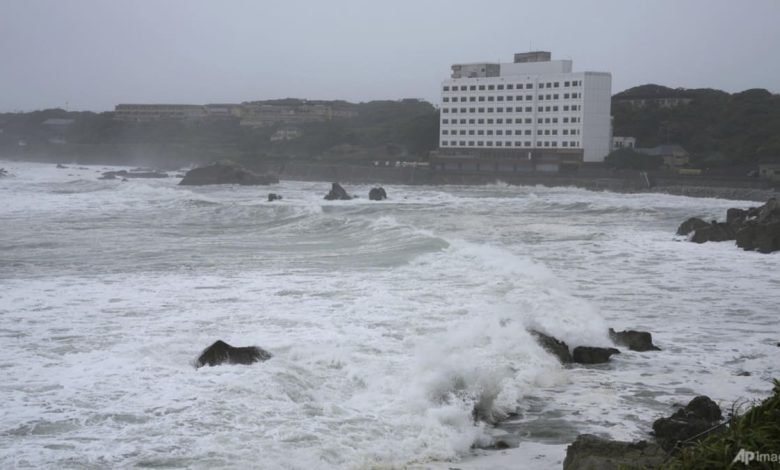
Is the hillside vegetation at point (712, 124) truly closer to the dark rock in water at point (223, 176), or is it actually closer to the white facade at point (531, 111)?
the white facade at point (531, 111)

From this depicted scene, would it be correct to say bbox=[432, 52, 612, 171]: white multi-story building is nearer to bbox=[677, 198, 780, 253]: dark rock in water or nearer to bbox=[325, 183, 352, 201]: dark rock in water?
bbox=[325, 183, 352, 201]: dark rock in water

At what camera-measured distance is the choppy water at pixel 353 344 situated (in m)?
6.61

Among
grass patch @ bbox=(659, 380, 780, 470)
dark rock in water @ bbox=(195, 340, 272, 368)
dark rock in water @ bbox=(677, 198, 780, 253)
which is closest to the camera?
grass patch @ bbox=(659, 380, 780, 470)

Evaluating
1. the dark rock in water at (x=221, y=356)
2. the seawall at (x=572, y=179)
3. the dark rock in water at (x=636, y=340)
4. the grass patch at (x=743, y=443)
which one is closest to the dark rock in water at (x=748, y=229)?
the dark rock in water at (x=636, y=340)

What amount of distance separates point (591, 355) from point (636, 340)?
0.89 metres

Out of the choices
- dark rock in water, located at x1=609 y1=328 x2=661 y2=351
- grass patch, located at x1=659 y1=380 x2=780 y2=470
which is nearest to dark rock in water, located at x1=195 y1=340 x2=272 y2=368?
dark rock in water, located at x1=609 y1=328 x2=661 y2=351

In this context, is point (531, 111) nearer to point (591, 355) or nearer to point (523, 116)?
point (523, 116)

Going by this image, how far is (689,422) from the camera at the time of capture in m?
6.55

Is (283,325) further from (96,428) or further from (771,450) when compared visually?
(771,450)

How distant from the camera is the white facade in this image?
6291 centimetres

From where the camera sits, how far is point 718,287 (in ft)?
50.2

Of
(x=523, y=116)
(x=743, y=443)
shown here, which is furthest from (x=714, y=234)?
(x=523, y=116)

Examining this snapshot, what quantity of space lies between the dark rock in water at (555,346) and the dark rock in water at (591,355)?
0.11 m

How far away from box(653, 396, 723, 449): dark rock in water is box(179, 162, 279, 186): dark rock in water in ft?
176
